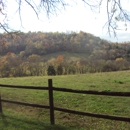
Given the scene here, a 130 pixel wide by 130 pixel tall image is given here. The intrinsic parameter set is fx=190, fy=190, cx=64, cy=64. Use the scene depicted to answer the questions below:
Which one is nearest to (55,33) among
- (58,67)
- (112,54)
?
(112,54)

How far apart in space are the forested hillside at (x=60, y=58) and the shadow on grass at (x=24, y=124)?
5212 millimetres

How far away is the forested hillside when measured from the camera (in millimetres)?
42812

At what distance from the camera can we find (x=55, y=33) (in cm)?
9456

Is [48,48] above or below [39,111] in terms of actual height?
above

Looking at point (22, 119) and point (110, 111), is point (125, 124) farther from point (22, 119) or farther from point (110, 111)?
point (22, 119)

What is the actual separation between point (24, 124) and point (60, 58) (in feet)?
191

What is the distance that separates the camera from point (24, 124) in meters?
6.61

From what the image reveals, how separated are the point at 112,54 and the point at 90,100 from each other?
5006 cm

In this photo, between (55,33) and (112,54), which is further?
(55,33)

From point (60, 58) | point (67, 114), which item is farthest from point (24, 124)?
Result: point (60, 58)

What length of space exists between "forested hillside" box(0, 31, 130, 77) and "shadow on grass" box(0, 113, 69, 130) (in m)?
5.21

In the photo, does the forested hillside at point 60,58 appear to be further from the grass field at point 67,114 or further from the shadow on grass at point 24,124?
the shadow on grass at point 24,124

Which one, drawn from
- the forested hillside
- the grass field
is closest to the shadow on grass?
the grass field

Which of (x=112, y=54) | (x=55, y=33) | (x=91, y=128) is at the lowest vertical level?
(x=91, y=128)
